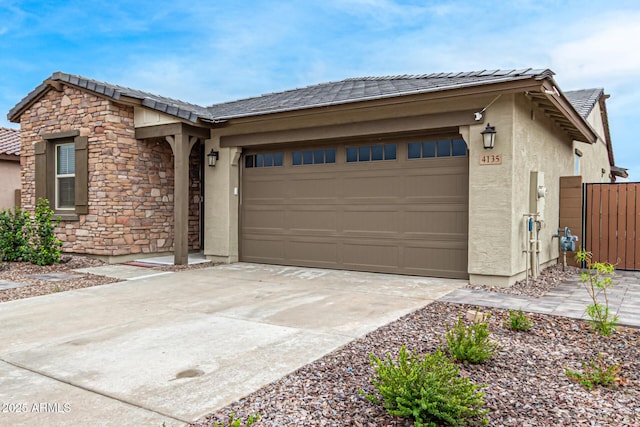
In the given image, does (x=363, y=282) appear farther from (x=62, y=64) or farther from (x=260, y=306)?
(x=62, y=64)

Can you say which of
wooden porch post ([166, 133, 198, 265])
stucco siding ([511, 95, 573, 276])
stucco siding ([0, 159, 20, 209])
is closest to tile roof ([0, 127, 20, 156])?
stucco siding ([0, 159, 20, 209])

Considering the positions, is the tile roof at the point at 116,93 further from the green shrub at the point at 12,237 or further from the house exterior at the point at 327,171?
the green shrub at the point at 12,237

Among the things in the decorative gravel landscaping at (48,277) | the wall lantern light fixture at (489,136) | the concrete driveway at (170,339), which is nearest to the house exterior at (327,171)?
the wall lantern light fixture at (489,136)

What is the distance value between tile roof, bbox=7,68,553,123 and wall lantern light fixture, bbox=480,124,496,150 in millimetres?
672

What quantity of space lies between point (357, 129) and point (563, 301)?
396 centimetres

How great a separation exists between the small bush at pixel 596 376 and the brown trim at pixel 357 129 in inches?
163

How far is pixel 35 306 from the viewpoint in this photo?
518 cm

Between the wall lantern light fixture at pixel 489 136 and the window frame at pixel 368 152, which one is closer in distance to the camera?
the wall lantern light fixture at pixel 489 136

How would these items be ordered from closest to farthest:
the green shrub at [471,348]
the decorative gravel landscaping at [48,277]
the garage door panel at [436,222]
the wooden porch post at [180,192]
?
the green shrub at [471,348]
the decorative gravel landscaping at [48,277]
the garage door panel at [436,222]
the wooden porch post at [180,192]

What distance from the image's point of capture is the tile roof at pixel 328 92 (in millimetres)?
6289

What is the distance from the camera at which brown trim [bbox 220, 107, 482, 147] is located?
21.7 ft

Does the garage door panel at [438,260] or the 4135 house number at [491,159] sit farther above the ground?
the 4135 house number at [491,159]

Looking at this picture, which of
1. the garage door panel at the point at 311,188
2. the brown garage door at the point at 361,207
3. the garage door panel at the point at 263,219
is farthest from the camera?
the garage door panel at the point at 263,219

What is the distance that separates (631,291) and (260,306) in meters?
5.14
